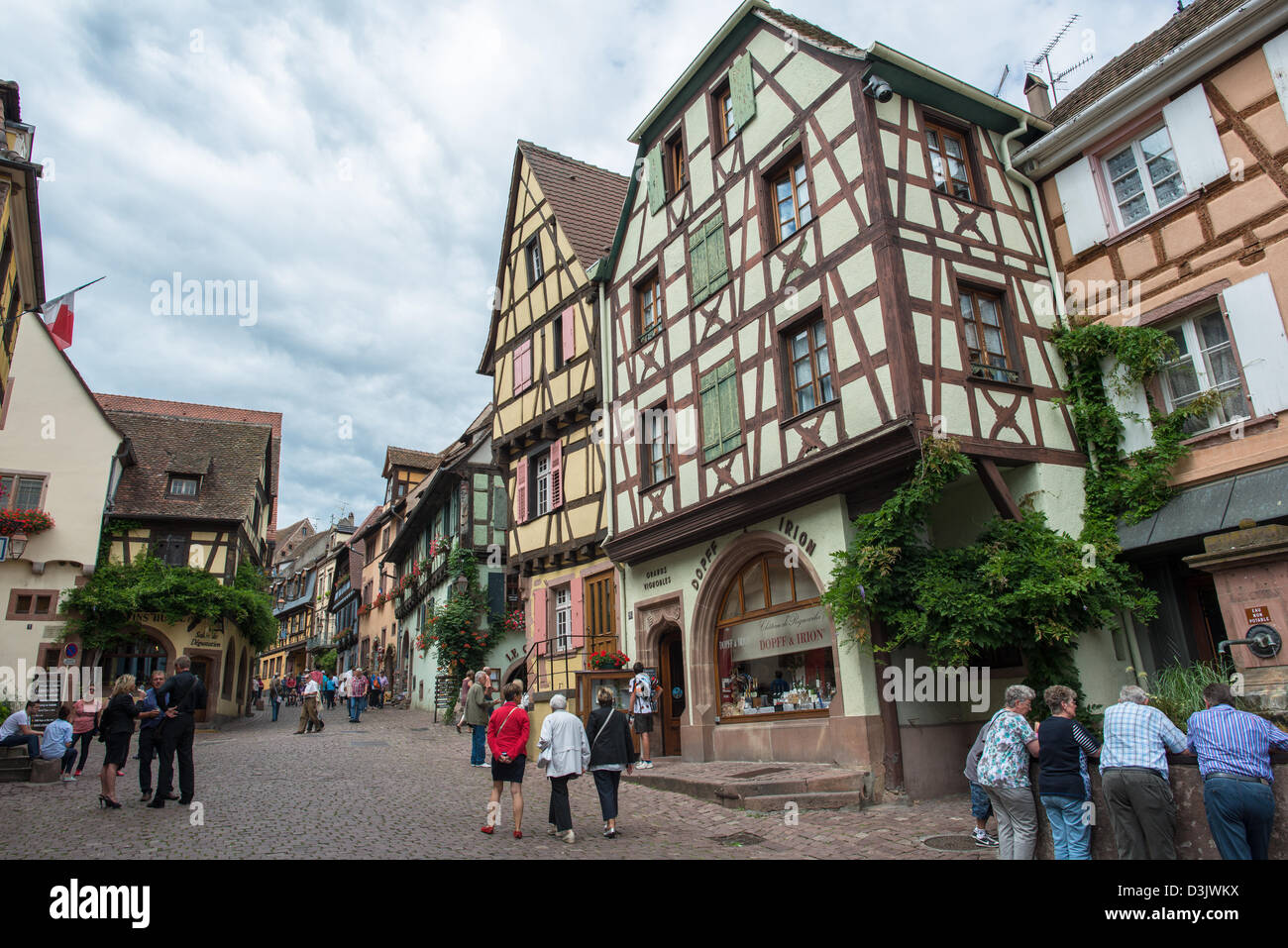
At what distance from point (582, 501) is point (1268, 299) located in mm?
11964

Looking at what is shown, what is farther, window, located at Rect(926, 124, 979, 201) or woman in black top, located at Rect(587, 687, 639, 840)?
window, located at Rect(926, 124, 979, 201)

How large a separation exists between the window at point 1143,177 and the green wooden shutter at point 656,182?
24.9 feet

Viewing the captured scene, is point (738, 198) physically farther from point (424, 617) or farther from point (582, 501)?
point (424, 617)

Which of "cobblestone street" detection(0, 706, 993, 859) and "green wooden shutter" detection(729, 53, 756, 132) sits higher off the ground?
"green wooden shutter" detection(729, 53, 756, 132)

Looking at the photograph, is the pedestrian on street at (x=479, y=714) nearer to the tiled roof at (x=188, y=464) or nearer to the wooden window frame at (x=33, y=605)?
the wooden window frame at (x=33, y=605)

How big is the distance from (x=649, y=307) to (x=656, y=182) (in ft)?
7.80

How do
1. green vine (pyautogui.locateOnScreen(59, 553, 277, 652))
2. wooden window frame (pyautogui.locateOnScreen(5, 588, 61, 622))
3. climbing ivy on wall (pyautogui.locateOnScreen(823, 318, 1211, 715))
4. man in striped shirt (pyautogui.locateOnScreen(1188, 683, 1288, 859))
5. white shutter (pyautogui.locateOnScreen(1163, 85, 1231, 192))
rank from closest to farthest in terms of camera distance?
man in striped shirt (pyautogui.locateOnScreen(1188, 683, 1288, 859)) < climbing ivy on wall (pyautogui.locateOnScreen(823, 318, 1211, 715)) < white shutter (pyautogui.locateOnScreen(1163, 85, 1231, 192)) < wooden window frame (pyautogui.locateOnScreen(5, 588, 61, 622)) < green vine (pyautogui.locateOnScreen(59, 553, 277, 652))

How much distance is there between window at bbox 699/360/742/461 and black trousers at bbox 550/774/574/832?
654 centimetres

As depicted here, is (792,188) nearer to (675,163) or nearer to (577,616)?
(675,163)

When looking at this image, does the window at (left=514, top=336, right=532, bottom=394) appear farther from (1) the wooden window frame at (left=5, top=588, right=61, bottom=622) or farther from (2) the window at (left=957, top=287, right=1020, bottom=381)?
(1) the wooden window frame at (left=5, top=588, right=61, bottom=622)

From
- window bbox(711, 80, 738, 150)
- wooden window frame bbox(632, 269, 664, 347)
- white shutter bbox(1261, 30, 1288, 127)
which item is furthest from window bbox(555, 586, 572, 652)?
white shutter bbox(1261, 30, 1288, 127)

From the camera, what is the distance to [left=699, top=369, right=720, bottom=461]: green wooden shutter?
47.1 ft

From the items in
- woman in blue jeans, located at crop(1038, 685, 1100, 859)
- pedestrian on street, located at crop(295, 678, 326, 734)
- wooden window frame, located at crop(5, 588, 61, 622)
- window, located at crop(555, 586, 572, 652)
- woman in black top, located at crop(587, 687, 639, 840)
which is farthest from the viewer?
wooden window frame, located at crop(5, 588, 61, 622)

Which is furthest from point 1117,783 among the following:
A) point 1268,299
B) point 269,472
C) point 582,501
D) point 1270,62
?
point 269,472
